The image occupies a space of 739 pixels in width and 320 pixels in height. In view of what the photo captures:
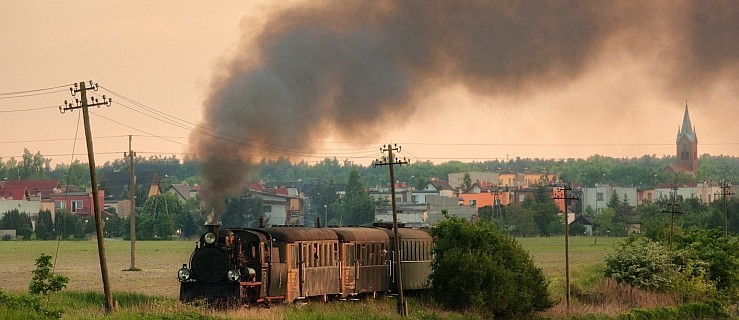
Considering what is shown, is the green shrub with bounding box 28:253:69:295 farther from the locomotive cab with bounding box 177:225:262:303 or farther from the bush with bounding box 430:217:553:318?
the bush with bounding box 430:217:553:318

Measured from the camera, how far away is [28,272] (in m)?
72.0

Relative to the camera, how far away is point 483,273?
54688mm

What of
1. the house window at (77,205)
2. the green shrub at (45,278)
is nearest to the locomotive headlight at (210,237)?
the green shrub at (45,278)

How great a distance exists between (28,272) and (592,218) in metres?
119

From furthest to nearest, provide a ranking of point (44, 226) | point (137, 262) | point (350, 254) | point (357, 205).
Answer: point (357, 205) → point (44, 226) → point (137, 262) → point (350, 254)

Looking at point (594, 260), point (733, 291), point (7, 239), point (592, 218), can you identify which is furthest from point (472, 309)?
point (592, 218)

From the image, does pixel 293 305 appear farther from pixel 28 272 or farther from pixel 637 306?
pixel 28 272

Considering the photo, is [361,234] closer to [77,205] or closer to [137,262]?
[137,262]

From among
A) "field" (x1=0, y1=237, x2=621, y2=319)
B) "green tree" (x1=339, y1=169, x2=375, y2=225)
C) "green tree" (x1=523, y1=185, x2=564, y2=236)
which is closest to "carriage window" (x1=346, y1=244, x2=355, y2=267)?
"field" (x1=0, y1=237, x2=621, y2=319)

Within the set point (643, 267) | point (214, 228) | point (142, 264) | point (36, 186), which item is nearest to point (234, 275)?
point (214, 228)

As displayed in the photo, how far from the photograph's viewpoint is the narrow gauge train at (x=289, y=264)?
140ft

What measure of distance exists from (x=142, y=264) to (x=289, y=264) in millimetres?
43490

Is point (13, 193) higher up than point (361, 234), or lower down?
higher up

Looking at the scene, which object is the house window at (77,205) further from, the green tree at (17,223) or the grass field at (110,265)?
the grass field at (110,265)
